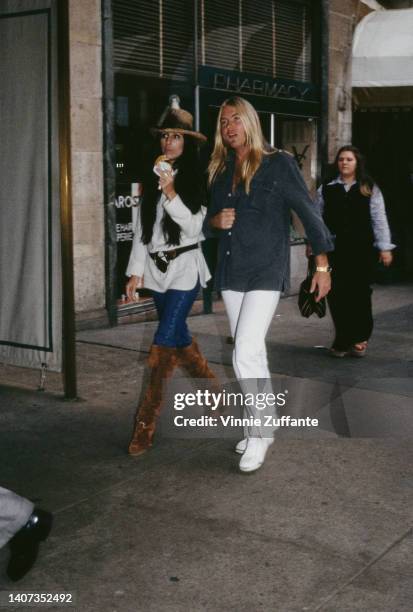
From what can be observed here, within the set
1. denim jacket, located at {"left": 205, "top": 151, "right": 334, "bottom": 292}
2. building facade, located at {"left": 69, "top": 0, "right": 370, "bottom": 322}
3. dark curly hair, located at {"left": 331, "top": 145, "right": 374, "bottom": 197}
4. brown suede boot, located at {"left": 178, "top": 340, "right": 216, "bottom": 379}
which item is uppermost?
building facade, located at {"left": 69, "top": 0, "right": 370, "bottom": 322}

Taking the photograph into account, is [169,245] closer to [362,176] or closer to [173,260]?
[173,260]

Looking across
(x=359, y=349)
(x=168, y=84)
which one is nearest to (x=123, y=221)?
(x=168, y=84)

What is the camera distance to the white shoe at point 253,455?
Result: 4.72 m

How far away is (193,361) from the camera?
5.45 meters

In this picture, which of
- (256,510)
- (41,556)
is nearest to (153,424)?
(256,510)

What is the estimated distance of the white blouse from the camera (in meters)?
5.04

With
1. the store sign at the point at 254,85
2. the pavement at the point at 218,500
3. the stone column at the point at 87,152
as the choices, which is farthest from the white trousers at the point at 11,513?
the store sign at the point at 254,85

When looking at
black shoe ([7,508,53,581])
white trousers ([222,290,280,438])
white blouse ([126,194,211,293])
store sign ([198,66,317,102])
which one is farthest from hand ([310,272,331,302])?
store sign ([198,66,317,102])

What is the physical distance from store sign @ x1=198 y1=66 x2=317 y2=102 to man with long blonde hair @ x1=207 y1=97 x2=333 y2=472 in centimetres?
548

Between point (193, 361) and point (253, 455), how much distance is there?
0.88 m

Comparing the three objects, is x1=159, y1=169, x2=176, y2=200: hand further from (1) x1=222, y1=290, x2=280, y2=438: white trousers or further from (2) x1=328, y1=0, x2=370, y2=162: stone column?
(2) x1=328, y1=0, x2=370, y2=162: stone column

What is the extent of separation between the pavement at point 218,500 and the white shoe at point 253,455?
60 millimetres

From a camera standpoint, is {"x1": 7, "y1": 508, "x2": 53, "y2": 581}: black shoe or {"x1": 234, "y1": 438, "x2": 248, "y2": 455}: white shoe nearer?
{"x1": 7, "y1": 508, "x2": 53, "y2": 581}: black shoe

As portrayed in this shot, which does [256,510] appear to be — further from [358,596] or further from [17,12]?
[17,12]
